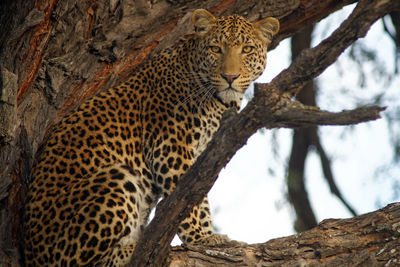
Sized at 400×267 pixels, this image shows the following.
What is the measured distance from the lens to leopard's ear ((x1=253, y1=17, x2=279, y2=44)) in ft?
22.5

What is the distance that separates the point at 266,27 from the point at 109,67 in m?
1.96

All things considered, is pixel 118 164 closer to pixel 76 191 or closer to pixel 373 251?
pixel 76 191

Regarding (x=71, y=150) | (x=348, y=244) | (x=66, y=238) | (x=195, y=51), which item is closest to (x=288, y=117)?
(x=348, y=244)

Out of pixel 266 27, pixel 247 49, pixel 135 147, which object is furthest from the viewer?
pixel 266 27

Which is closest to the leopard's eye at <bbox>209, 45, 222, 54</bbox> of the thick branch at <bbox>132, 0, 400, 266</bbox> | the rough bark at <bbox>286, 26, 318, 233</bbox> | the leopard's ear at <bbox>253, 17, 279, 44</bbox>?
the leopard's ear at <bbox>253, 17, 279, 44</bbox>

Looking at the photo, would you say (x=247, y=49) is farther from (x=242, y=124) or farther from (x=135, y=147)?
(x=242, y=124)

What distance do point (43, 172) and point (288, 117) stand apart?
2.88m

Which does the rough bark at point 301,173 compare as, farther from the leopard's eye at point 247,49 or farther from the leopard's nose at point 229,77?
the leopard's nose at point 229,77

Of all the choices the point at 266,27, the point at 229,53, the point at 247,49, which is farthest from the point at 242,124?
the point at 266,27

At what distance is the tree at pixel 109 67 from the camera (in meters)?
3.54

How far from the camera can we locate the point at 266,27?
6.93 meters

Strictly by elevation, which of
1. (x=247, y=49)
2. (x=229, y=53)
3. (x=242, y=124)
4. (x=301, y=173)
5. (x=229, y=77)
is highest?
(x=301, y=173)

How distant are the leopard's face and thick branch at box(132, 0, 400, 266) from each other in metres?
2.55

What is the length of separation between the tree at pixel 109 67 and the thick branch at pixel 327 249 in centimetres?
72
